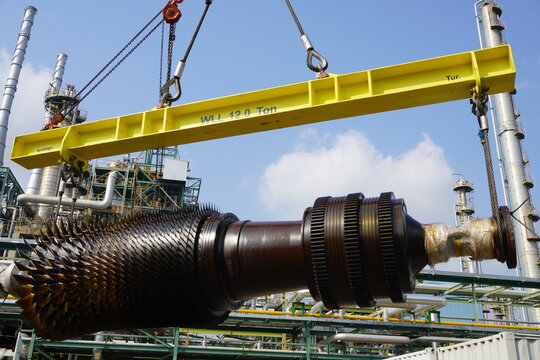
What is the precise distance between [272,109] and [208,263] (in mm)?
5313

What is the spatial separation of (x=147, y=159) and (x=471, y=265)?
31.1 m

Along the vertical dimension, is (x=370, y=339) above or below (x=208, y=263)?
above

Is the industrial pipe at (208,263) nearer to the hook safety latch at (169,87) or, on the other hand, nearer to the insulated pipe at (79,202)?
the hook safety latch at (169,87)

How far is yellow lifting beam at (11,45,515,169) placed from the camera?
21.8ft

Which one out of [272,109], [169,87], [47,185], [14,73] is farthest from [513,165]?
[14,73]

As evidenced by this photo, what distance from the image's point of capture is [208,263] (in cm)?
248

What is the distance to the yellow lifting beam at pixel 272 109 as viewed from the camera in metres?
6.65

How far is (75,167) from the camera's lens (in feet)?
24.3

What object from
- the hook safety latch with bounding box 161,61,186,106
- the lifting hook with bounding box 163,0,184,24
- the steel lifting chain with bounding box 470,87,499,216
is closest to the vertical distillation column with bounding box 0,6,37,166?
the lifting hook with bounding box 163,0,184,24

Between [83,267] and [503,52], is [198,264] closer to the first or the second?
[83,267]

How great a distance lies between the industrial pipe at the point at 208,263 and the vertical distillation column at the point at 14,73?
42379 mm

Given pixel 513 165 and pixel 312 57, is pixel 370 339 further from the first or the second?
pixel 513 165

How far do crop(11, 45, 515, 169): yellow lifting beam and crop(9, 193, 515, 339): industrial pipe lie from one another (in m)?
4.71

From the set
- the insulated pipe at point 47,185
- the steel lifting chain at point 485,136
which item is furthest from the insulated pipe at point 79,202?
the steel lifting chain at point 485,136
